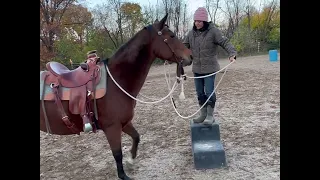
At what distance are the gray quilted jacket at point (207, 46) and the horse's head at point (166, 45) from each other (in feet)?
1.89

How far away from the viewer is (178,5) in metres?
24.9

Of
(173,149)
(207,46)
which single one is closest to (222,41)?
(207,46)

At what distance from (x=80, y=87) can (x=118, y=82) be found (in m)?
0.41

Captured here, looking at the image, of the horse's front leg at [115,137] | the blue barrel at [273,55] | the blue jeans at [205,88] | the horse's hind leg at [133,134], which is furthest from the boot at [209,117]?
the blue barrel at [273,55]

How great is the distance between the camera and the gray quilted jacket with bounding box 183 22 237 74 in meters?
3.47

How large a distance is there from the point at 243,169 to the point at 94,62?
85.3 inches

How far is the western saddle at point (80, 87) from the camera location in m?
2.87

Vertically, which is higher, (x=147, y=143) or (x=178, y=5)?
(x=178, y=5)

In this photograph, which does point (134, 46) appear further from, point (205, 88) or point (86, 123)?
point (205, 88)

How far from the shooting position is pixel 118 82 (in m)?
3.05

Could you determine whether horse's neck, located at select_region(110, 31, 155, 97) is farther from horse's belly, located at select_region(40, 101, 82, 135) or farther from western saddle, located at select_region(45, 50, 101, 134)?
horse's belly, located at select_region(40, 101, 82, 135)
